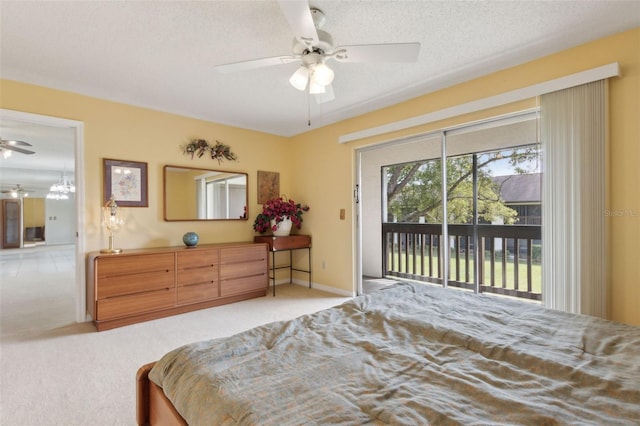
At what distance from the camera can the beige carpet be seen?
1797 mm

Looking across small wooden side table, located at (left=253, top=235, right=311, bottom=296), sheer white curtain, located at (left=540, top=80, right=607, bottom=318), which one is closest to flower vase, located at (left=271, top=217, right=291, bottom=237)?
small wooden side table, located at (left=253, top=235, right=311, bottom=296)

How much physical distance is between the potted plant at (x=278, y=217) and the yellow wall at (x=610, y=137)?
0.50 metres

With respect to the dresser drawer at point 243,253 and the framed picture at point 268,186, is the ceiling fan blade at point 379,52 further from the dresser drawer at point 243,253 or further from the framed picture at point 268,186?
the framed picture at point 268,186

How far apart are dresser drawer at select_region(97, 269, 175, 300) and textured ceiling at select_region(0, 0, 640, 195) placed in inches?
77.7

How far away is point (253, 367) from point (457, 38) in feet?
8.59

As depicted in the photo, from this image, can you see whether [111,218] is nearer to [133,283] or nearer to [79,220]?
[79,220]

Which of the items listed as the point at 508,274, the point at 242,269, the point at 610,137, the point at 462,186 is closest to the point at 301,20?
the point at 610,137

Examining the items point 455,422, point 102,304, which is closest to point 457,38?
point 455,422

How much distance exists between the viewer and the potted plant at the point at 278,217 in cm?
452

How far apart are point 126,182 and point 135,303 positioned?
1393 mm

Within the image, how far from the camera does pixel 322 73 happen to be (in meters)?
2.01

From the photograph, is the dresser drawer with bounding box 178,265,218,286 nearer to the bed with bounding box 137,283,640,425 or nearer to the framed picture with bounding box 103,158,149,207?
the framed picture with bounding box 103,158,149,207

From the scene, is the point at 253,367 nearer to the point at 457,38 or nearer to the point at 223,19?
the point at 223,19

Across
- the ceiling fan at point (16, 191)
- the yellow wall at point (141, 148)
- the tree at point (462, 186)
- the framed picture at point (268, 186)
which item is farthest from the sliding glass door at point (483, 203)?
the ceiling fan at point (16, 191)
